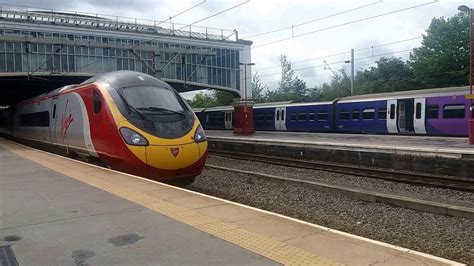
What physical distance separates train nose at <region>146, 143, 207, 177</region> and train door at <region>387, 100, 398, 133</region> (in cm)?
1626

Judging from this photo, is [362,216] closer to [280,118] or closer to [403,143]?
[403,143]

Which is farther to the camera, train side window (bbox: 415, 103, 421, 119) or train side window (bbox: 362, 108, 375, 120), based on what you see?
train side window (bbox: 362, 108, 375, 120)

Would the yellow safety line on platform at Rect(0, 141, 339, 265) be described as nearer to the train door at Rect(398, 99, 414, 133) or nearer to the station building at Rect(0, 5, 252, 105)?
the train door at Rect(398, 99, 414, 133)

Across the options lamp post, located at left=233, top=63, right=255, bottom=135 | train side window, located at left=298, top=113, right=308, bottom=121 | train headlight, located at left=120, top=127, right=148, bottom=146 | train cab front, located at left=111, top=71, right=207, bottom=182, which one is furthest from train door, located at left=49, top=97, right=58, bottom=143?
train side window, located at left=298, top=113, right=308, bottom=121

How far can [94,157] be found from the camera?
13094 mm

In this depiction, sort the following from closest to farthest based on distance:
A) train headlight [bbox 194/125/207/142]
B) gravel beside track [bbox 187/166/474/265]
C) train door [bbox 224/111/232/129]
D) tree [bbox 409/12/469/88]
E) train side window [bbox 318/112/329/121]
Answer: gravel beside track [bbox 187/166/474/265] < train headlight [bbox 194/125/207/142] < train side window [bbox 318/112/329/121] < train door [bbox 224/111/232/129] < tree [bbox 409/12/469/88]

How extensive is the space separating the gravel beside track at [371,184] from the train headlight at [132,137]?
547 centimetres

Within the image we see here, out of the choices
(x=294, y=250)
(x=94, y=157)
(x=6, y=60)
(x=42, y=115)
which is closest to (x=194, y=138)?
(x=94, y=157)

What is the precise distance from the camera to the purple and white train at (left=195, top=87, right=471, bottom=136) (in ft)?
71.7

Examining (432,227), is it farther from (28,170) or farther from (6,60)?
(6,60)

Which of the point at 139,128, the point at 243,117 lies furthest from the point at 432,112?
the point at 139,128

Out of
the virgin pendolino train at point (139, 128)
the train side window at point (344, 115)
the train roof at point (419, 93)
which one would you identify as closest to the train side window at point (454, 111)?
the train roof at point (419, 93)

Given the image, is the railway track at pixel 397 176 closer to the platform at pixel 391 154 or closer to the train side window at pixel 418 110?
the platform at pixel 391 154

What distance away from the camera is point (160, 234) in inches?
213
